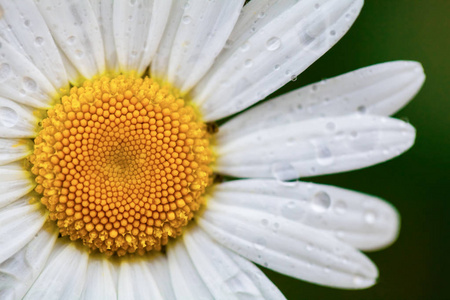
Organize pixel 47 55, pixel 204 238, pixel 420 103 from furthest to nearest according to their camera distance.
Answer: pixel 420 103 → pixel 204 238 → pixel 47 55

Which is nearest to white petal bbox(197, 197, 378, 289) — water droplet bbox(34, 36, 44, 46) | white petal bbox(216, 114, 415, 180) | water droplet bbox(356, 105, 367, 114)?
white petal bbox(216, 114, 415, 180)

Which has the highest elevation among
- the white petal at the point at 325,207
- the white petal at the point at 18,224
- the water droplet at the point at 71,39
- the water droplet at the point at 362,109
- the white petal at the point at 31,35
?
the water droplet at the point at 362,109

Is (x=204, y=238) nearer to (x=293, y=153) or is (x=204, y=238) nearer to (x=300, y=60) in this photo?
(x=293, y=153)

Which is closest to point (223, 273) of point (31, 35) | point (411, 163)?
point (31, 35)

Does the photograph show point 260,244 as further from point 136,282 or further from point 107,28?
point 107,28

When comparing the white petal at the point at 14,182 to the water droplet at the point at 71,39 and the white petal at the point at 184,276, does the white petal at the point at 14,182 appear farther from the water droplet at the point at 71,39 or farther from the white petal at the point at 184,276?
the white petal at the point at 184,276

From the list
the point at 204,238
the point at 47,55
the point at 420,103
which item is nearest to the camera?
the point at 47,55

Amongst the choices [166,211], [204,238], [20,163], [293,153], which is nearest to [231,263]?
[204,238]

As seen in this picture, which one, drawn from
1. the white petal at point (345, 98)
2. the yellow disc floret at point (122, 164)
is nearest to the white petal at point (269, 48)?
the white petal at point (345, 98)
